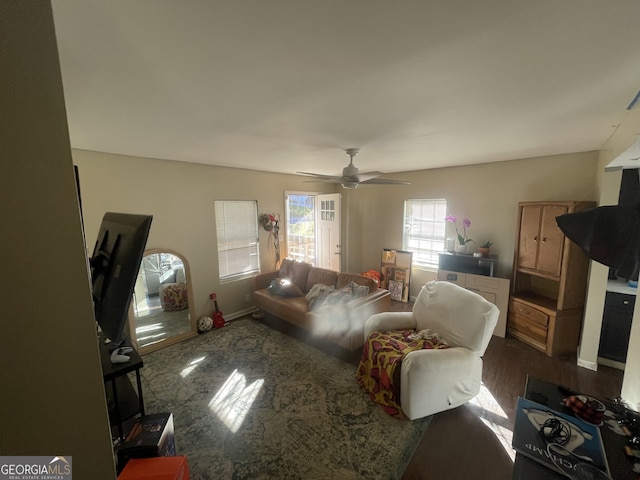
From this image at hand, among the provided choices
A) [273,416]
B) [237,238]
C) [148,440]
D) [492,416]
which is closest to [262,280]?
[237,238]

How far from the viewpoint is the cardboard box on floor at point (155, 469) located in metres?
1.10

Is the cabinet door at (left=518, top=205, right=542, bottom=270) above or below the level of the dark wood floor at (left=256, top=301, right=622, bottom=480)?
above

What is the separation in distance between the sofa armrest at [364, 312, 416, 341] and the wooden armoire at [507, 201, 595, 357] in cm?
166

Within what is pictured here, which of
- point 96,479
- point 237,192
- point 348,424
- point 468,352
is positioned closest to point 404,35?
point 96,479

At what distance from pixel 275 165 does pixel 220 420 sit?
3.13 metres

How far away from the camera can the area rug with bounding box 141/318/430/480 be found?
1.74 metres

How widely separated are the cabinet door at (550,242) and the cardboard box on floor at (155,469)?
3885mm

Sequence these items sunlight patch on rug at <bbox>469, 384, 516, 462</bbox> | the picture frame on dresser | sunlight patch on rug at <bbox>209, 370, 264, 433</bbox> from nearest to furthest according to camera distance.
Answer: sunlight patch on rug at <bbox>469, 384, 516, 462</bbox>, sunlight patch on rug at <bbox>209, 370, 264, 433</bbox>, the picture frame on dresser

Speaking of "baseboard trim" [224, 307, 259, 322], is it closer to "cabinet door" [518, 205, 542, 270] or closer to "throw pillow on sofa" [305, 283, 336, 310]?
"throw pillow on sofa" [305, 283, 336, 310]

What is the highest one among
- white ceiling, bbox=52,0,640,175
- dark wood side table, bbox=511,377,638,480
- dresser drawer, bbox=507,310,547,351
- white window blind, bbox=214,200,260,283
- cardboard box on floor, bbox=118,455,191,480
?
white ceiling, bbox=52,0,640,175

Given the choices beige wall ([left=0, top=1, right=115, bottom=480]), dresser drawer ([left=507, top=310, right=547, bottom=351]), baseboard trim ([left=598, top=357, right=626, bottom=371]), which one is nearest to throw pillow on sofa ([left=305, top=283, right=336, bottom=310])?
dresser drawer ([left=507, top=310, right=547, bottom=351])

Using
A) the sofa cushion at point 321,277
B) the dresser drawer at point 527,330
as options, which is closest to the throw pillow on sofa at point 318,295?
the sofa cushion at point 321,277

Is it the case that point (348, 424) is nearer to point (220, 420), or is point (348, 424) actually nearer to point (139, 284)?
point (220, 420)

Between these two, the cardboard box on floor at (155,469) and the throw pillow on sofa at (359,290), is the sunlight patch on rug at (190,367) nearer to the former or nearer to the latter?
the cardboard box on floor at (155,469)
